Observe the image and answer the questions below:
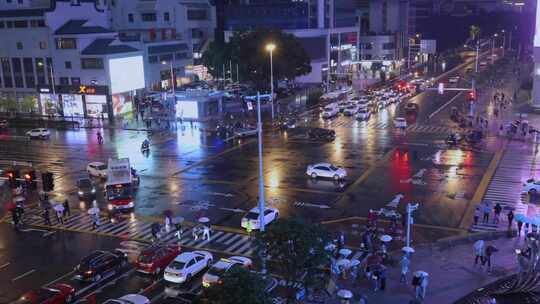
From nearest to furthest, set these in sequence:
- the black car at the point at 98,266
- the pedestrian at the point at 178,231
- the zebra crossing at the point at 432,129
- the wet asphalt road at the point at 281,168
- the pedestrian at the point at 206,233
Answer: the black car at the point at 98,266 < the pedestrian at the point at 206,233 < the pedestrian at the point at 178,231 < the wet asphalt road at the point at 281,168 < the zebra crossing at the point at 432,129

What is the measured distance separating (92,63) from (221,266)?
65.2m

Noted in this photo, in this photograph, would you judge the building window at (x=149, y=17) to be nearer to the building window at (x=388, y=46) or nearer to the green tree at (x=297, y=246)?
the building window at (x=388, y=46)

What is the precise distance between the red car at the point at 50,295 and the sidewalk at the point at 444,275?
12901 millimetres

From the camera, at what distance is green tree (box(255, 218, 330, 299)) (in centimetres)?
2219

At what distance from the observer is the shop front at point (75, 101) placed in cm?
8456

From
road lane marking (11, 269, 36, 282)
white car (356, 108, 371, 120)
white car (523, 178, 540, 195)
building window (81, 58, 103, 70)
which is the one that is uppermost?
building window (81, 58, 103, 70)

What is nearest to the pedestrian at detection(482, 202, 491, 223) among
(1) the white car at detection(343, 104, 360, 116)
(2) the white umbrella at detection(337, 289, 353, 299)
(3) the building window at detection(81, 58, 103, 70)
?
(2) the white umbrella at detection(337, 289, 353, 299)

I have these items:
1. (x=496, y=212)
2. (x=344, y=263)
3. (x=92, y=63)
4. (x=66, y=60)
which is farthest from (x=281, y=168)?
(x=66, y=60)

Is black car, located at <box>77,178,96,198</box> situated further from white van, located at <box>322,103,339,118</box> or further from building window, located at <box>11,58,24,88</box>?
building window, located at <box>11,58,24,88</box>

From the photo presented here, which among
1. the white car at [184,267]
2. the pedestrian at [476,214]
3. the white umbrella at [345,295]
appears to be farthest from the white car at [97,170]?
the pedestrian at [476,214]

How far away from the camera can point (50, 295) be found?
26.7 meters

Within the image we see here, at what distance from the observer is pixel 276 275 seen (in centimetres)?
2855

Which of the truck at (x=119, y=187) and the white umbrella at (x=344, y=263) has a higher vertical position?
the truck at (x=119, y=187)

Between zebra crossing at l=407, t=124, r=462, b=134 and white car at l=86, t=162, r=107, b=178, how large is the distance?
37.6m
